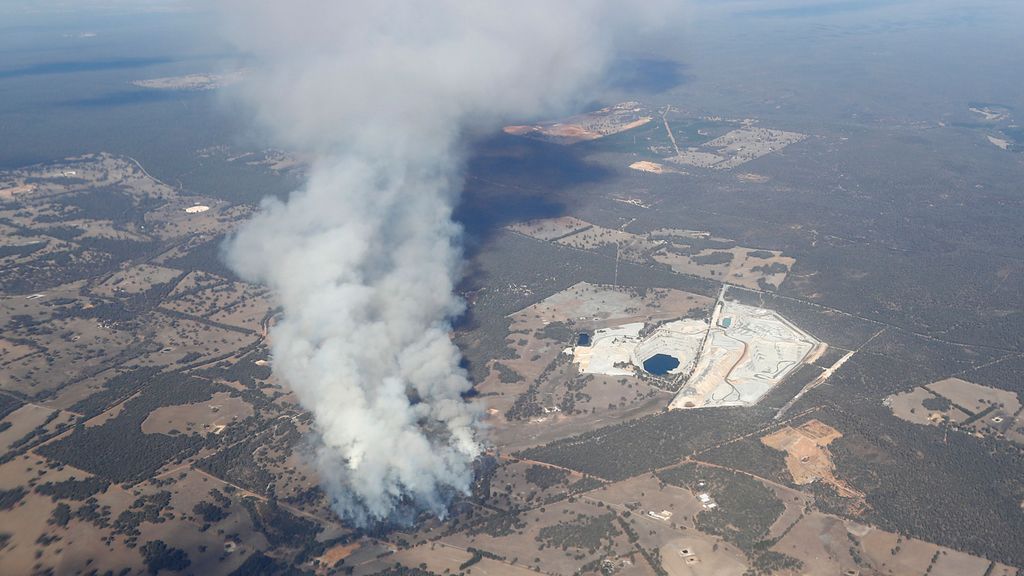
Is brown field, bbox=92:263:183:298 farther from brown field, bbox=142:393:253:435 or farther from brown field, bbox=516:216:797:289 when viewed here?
brown field, bbox=516:216:797:289

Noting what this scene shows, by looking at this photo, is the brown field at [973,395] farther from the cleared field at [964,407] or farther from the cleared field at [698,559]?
the cleared field at [698,559]

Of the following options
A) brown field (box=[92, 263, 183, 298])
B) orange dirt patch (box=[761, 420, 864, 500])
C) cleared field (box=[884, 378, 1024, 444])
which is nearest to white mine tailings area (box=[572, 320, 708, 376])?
orange dirt patch (box=[761, 420, 864, 500])

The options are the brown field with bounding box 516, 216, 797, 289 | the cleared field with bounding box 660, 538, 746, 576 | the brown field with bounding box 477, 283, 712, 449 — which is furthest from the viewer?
the brown field with bounding box 516, 216, 797, 289

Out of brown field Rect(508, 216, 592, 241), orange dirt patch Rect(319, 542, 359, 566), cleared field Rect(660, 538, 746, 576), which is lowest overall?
cleared field Rect(660, 538, 746, 576)

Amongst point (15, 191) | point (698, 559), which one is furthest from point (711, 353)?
point (15, 191)

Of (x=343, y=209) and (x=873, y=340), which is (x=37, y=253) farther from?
(x=873, y=340)

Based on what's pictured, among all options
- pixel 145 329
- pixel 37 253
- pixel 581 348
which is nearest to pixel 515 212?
pixel 581 348
